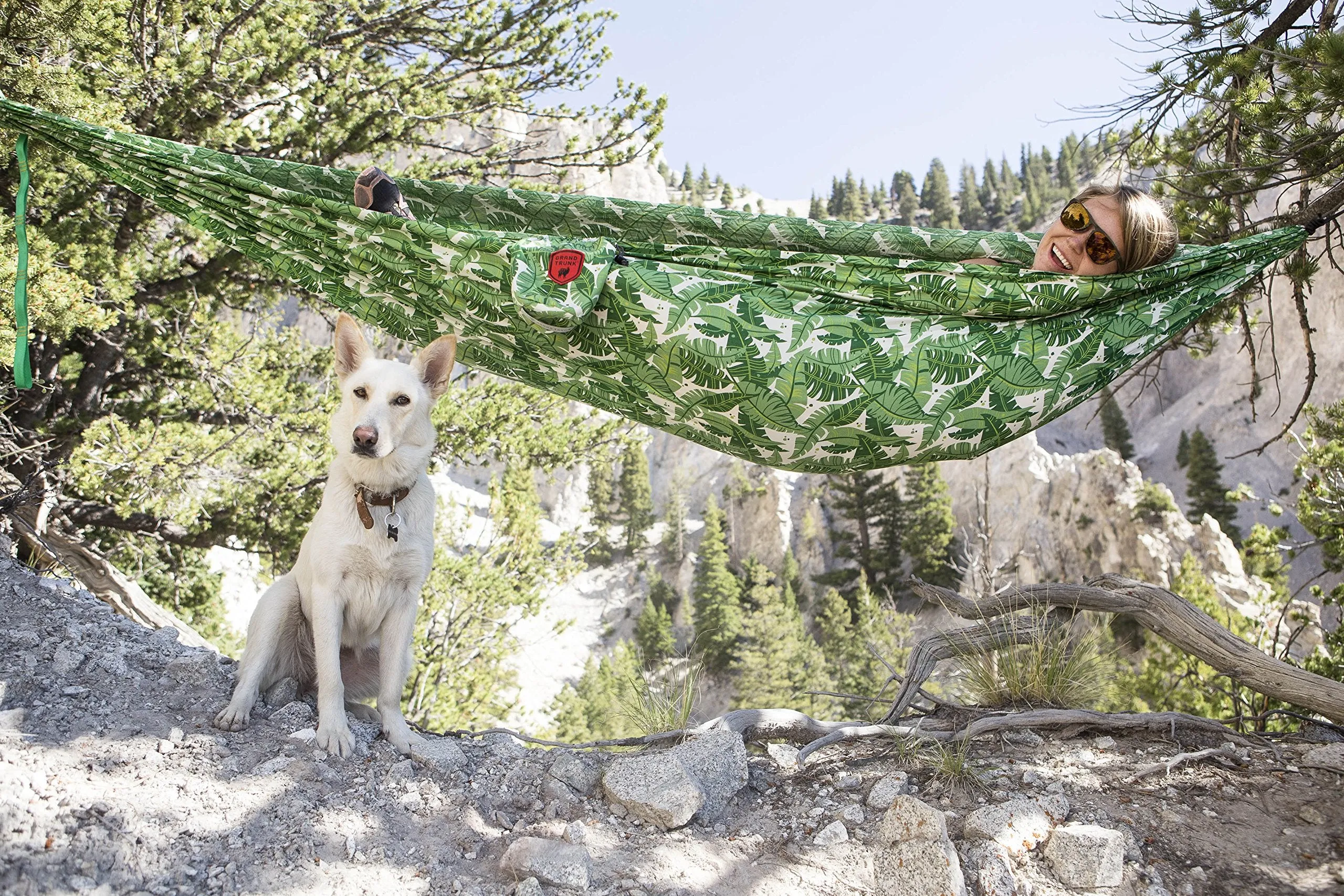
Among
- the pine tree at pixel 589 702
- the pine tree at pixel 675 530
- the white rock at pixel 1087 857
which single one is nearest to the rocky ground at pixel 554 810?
the white rock at pixel 1087 857

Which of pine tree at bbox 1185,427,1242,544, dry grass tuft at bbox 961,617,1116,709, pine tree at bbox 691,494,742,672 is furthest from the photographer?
pine tree at bbox 691,494,742,672

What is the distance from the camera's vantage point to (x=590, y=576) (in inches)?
1924

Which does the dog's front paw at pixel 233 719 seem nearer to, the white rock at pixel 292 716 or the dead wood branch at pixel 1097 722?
the white rock at pixel 292 716

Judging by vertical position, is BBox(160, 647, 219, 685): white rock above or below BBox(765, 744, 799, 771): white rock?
above

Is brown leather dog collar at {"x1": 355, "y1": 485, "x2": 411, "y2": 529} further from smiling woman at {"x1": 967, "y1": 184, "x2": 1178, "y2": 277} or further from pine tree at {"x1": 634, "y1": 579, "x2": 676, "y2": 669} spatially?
pine tree at {"x1": 634, "y1": 579, "x2": 676, "y2": 669}

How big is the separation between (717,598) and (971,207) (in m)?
49.0

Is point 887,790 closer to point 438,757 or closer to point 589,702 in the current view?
point 438,757

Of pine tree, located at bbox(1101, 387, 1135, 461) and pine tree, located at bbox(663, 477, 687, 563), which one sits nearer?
pine tree, located at bbox(1101, 387, 1135, 461)

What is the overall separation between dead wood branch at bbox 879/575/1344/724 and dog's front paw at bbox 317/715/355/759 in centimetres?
196

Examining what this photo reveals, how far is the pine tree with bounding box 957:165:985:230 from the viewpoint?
64812 millimetres

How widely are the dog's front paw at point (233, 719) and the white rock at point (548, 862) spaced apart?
96cm

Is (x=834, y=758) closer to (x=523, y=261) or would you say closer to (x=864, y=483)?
(x=523, y=261)

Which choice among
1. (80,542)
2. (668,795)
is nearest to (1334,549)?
(668,795)

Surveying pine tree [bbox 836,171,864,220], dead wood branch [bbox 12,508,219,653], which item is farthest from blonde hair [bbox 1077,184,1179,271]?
pine tree [bbox 836,171,864,220]
